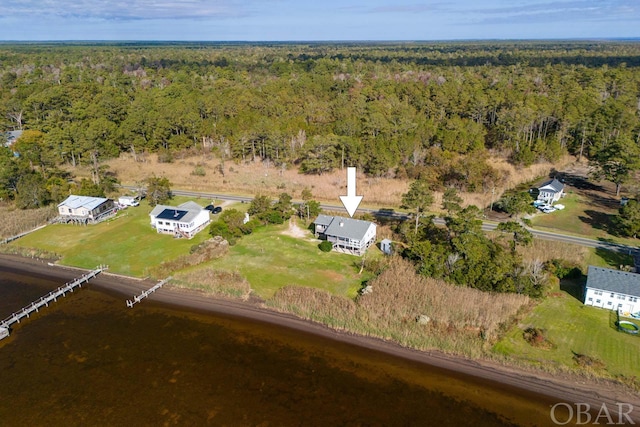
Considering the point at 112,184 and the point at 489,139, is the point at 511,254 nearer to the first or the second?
the point at 489,139

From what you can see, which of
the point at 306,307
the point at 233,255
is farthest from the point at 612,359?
the point at 233,255

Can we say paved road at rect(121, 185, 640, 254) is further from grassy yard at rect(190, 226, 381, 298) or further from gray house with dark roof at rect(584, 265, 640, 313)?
gray house with dark roof at rect(584, 265, 640, 313)

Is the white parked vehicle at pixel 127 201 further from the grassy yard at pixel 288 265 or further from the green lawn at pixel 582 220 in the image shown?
the green lawn at pixel 582 220

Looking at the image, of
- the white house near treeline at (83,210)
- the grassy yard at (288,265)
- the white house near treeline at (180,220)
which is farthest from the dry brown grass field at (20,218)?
the grassy yard at (288,265)

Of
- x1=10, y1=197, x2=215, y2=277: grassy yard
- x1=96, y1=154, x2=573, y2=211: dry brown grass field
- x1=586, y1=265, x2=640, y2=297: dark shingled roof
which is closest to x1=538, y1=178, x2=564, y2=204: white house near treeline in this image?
x1=96, y1=154, x2=573, y2=211: dry brown grass field

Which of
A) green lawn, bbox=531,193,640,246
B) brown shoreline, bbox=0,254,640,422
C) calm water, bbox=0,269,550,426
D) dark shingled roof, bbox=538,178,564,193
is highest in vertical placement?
dark shingled roof, bbox=538,178,564,193
